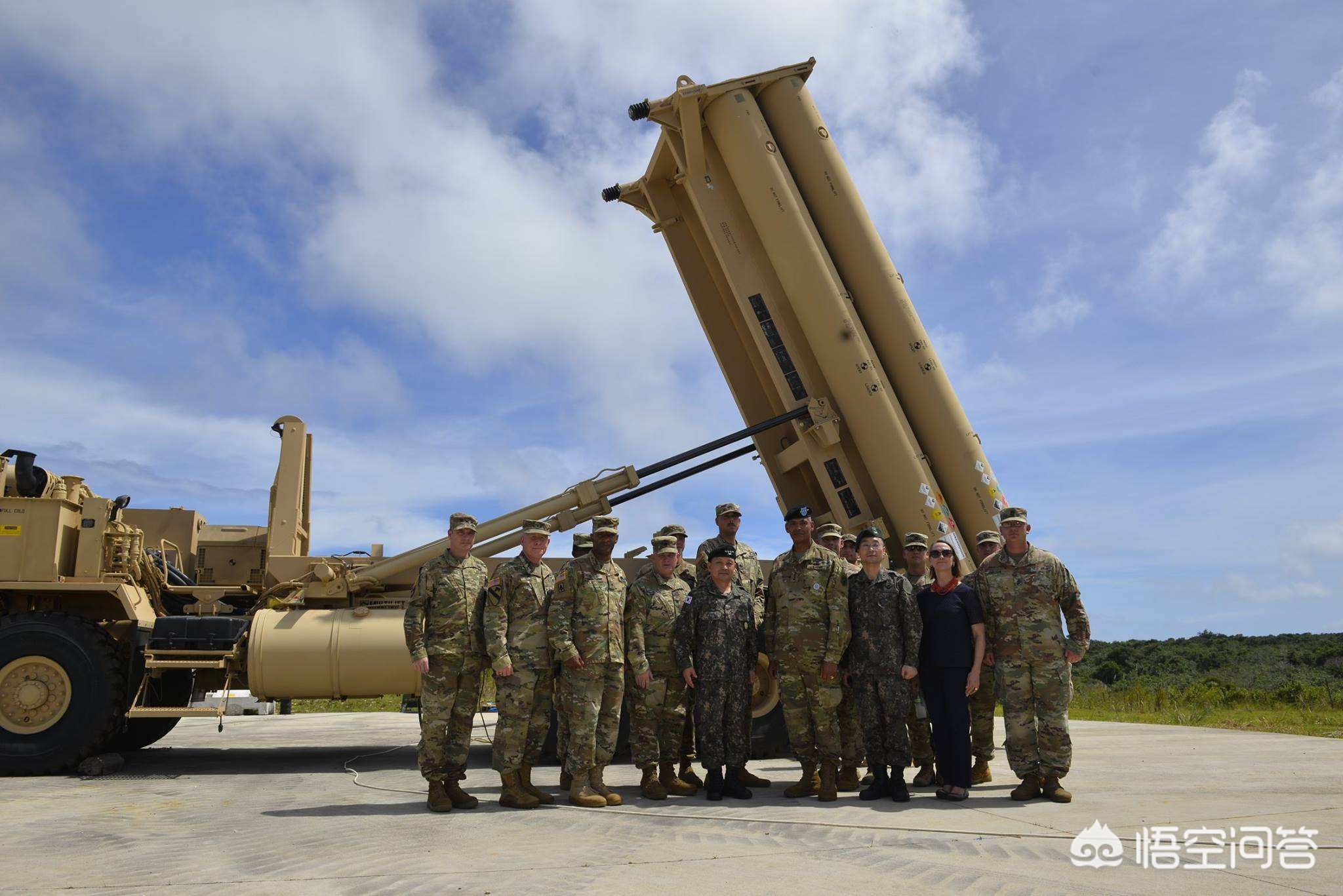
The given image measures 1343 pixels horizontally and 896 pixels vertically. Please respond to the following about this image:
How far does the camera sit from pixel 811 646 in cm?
581

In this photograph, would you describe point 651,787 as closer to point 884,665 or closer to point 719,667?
point 719,667

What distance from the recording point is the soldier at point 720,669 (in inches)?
→ 227

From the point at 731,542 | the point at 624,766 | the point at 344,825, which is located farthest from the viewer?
the point at 624,766

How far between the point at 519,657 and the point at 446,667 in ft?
1.41

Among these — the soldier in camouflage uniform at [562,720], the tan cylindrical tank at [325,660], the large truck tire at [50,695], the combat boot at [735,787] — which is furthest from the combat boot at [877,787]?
the large truck tire at [50,695]

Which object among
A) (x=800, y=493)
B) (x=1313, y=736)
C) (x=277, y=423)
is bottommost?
(x=1313, y=736)

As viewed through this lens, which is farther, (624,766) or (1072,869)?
(624,766)

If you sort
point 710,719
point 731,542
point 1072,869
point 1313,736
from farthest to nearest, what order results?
1. point 1313,736
2. point 731,542
3. point 710,719
4. point 1072,869

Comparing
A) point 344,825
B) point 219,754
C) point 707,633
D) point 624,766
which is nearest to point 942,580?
point 707,633

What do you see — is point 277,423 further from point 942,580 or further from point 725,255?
point 942,580

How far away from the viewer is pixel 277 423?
28.7ft

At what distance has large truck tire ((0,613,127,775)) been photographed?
705 cm

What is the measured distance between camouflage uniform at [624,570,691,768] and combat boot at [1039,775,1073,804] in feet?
7.22

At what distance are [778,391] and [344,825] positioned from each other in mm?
4909
